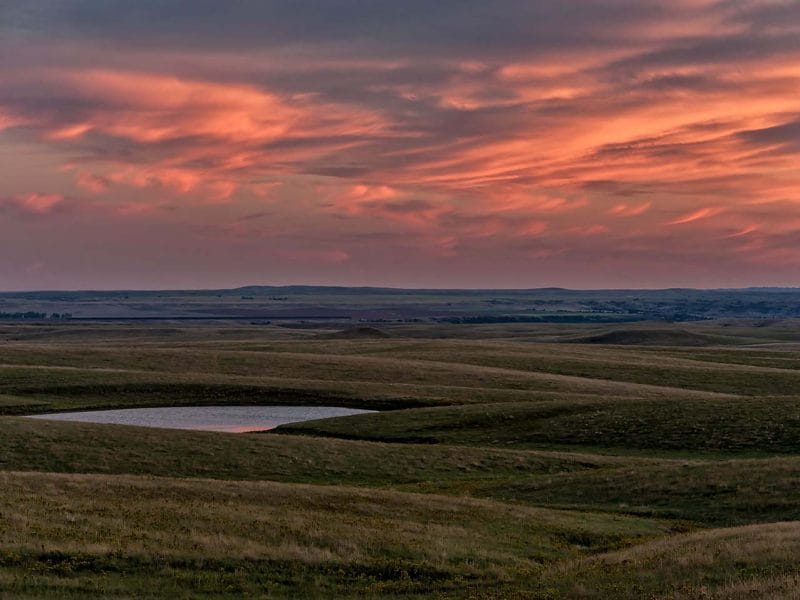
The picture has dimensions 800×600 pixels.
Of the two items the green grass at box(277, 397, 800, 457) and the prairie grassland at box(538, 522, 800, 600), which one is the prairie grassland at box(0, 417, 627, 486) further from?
the prairie grassland at box(538, 522, 800, 600)

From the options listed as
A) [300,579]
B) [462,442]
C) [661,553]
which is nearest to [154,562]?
[300,579]

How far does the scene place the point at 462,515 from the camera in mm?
36625

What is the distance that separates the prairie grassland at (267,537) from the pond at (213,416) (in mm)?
28714

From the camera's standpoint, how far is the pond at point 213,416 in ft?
224

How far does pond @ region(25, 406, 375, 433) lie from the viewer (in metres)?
68.4

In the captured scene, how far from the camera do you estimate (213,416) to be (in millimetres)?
73375

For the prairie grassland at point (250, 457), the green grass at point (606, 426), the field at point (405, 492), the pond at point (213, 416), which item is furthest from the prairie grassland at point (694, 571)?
the pond at point (213, 416)

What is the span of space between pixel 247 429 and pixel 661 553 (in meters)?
43.9

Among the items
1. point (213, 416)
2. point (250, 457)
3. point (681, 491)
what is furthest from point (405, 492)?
point (213, 416)

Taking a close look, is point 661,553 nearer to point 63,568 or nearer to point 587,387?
point 63,568

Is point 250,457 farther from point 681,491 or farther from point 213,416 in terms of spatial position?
point 681,491

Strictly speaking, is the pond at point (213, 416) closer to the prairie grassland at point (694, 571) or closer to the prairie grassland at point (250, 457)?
the prairie grassland at point (250, 457)

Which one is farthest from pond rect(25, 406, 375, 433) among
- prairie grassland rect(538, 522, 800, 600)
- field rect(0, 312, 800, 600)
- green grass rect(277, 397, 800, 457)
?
prairie grassland rect(538, 522, 800, 600)

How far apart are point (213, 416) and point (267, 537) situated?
45.2m
